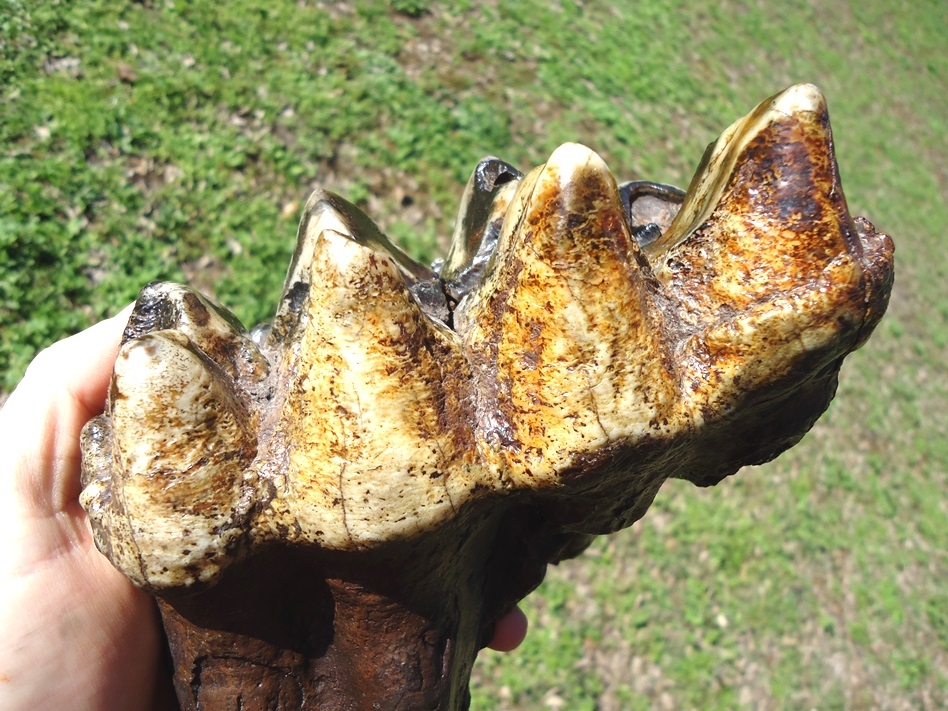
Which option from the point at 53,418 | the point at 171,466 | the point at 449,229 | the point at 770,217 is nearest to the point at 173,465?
the point at 171,466

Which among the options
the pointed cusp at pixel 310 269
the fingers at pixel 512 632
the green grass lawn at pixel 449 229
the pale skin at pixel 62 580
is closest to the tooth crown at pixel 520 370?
the pointed cusp at pixel 310 269

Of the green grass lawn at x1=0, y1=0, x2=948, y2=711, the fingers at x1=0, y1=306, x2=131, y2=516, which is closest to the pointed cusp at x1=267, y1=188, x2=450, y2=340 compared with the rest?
the fingers at x1=0, y1=306, x2=131, y2=516

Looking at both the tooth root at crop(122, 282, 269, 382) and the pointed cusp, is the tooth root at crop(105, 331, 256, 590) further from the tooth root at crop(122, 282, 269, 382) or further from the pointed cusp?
the pointed cusp

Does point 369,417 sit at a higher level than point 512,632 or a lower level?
higher

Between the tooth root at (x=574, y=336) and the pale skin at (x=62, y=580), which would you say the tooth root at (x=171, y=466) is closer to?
the tooth root at (x=574, y=336)

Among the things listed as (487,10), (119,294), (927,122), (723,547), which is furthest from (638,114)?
(927,122)

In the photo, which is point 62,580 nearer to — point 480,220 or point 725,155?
point 480,220

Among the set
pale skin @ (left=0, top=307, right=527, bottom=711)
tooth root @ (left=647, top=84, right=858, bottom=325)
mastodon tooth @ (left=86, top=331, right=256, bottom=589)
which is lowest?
pale skin @ (left=0, top=307, right=527, bottom=711)
